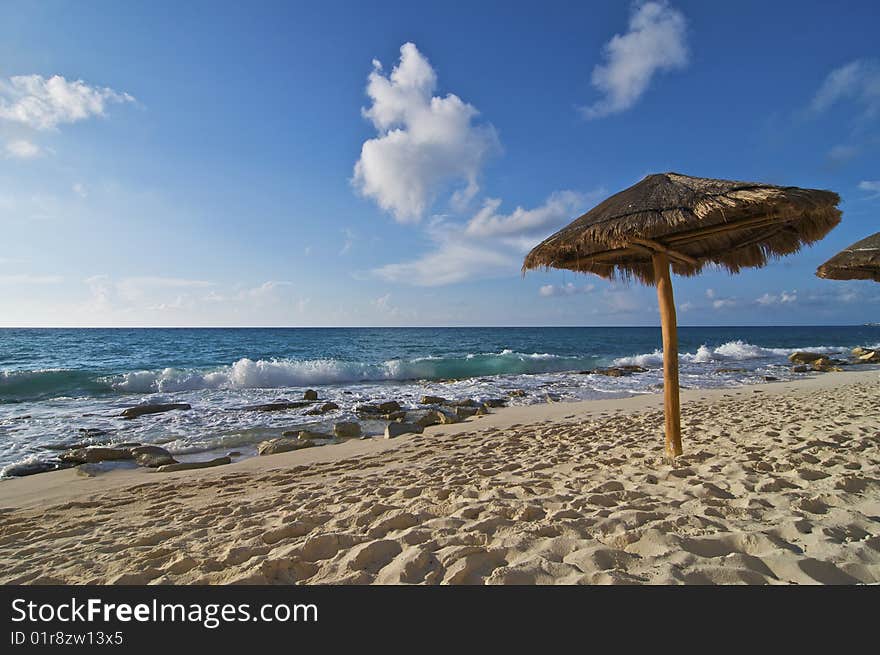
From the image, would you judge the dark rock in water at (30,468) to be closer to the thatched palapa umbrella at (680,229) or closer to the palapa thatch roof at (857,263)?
the thatched palapa umbrella at (680,229)

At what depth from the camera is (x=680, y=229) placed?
13.7 feet

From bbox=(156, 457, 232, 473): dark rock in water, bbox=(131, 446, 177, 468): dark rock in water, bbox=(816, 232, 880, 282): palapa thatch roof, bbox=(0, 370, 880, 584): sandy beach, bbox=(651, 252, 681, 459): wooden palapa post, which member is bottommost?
bbox=(156, 457, 232, 473): dark rock in water

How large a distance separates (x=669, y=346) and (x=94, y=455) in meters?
8.69

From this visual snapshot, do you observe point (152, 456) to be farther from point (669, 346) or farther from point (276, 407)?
point (669, 346)

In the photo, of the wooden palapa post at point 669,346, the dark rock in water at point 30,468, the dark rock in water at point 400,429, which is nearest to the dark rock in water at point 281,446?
the dark rock in water at point 400,429

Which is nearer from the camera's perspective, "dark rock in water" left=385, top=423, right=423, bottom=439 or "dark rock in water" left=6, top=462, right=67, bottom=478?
"dark rock in water" left=6, top=462, right=67, bottom=478

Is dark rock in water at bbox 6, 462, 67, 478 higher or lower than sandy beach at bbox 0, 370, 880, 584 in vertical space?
lower

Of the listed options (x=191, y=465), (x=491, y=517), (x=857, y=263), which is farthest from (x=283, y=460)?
(x=857, y=263)

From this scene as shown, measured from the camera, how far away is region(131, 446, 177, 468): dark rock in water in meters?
6.30

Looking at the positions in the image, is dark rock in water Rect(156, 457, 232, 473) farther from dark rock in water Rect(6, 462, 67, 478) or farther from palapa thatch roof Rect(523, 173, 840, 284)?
palapa thatch roof Rect(523, 173, 840, 284)

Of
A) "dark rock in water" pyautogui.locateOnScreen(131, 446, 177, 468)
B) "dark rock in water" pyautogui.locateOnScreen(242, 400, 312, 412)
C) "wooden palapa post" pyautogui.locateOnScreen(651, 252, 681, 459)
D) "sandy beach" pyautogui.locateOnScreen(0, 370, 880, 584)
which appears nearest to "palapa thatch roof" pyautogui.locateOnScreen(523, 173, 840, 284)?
"wooden palapa post" pyautogui.locateOnScreen(651, 252, 681, 459)

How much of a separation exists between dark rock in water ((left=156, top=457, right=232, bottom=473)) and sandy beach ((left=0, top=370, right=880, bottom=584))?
249 mm
